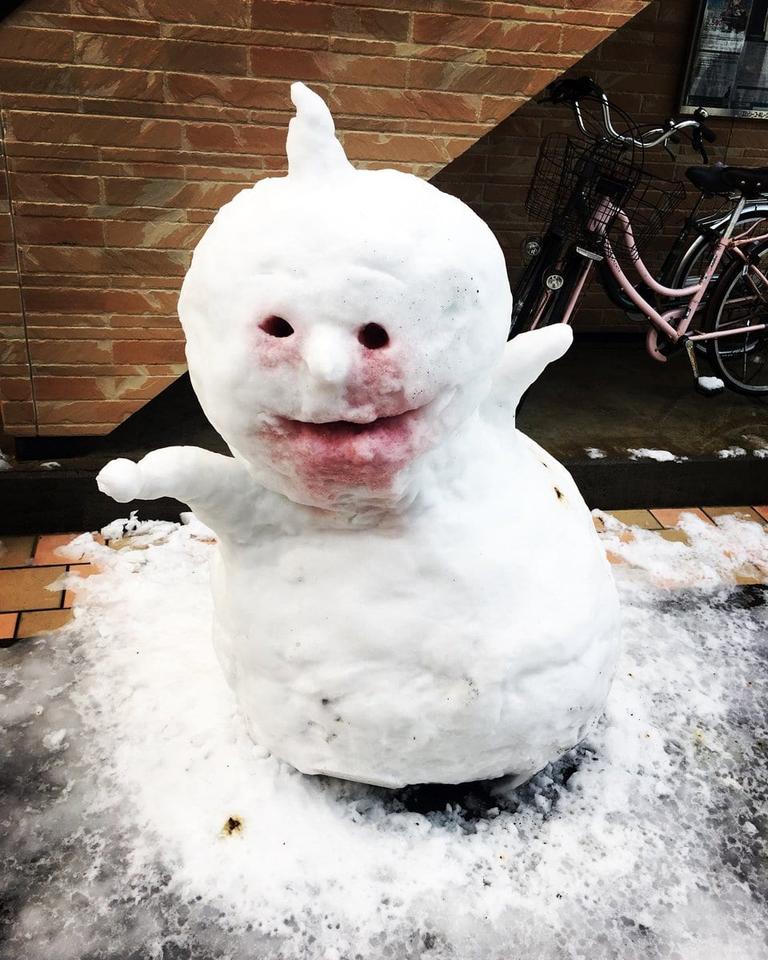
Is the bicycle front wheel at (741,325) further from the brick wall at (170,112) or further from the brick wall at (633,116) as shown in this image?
the brick wall at (170,112)

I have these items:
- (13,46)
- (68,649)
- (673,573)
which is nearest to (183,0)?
(13,46)

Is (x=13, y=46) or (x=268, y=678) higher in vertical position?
(x=13, y=46)

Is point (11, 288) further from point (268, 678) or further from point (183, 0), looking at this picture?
point (268, 678)

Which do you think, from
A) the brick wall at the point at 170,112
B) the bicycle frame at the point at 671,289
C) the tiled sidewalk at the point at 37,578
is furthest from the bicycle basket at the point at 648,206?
the tiled sidewalk at the point at 37,578

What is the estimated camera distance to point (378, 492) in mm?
1615

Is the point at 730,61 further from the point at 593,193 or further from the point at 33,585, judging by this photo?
the point at 33,585

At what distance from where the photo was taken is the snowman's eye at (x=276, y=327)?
1.46 meters

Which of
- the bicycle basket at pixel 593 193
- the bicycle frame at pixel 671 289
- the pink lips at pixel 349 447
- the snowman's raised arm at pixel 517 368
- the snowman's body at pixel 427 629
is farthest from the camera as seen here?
the bicycle frame at pixel 671 289

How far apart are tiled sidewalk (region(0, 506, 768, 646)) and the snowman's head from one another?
1.53m

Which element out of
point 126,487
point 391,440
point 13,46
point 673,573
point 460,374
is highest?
point 13,46

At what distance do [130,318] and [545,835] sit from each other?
2358 mm

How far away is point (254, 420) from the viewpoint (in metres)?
1.56

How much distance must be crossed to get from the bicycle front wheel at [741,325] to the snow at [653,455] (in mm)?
923

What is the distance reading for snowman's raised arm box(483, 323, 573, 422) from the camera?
199 cm
